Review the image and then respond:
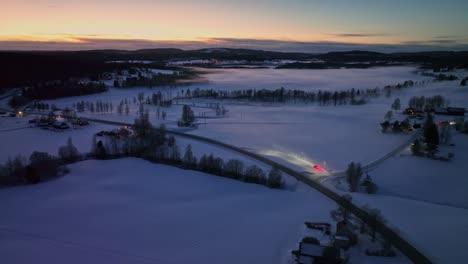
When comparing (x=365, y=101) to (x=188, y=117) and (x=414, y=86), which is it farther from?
(x=188, y=117)

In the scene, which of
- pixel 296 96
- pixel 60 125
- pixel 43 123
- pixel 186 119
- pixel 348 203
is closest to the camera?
pixel 348 203

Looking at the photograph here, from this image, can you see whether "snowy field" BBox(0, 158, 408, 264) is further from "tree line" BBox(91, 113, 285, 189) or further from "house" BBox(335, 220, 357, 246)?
"tree line" BBox(91, 113, 285, 189)

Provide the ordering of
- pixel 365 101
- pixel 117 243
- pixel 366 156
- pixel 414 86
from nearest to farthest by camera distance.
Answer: pixel 117 243 → pixel 366 156 → pixel 365 101 → pixel 414 86

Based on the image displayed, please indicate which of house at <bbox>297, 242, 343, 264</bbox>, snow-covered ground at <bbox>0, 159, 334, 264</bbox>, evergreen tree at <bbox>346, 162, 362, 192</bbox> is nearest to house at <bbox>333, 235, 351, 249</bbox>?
house at <bbox>297, 242, 343, 264</bbox>

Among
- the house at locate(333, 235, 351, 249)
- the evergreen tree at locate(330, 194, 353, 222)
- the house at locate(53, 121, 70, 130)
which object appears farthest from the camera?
the house at locate(53, 121, 70, 130)

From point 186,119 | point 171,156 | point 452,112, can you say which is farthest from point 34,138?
point 452,112

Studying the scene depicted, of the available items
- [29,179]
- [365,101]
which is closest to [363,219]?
[29,179]

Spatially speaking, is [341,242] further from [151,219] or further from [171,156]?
[171,156]

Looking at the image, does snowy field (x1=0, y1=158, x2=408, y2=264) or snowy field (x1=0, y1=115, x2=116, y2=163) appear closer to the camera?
snowy field (x1=0, y1=158, x2=408, y2=264)
